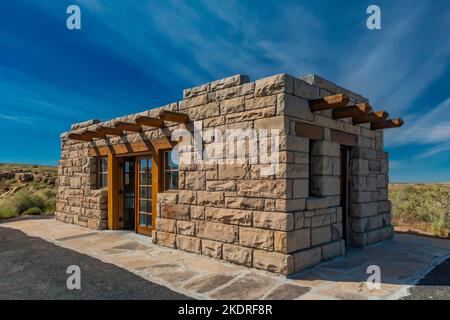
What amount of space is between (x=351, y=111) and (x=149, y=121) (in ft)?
12.7

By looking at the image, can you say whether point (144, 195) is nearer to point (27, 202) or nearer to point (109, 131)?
point (109, 131)

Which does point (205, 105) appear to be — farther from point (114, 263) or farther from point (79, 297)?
point (79, 297)

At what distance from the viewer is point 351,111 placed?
521 centimetres

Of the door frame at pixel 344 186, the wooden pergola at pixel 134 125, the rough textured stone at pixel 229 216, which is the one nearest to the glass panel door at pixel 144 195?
the wooden pergola at pixel 134 125

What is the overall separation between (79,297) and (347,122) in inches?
211

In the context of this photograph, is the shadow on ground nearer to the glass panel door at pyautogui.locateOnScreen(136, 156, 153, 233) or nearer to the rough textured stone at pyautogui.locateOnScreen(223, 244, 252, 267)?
the rough textured stone at pyautogui.locateOnScreen(223, 244, 252, 267)

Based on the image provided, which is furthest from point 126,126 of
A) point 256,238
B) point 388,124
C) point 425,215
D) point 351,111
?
point 425,215

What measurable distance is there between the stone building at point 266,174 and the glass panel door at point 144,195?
25mm

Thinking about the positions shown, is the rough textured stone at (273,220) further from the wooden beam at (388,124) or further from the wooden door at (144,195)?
the wooden beam at (388,124)

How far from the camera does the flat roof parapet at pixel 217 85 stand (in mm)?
5129

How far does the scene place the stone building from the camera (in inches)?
179

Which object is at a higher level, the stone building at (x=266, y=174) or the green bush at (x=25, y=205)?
the stone building at (x=266, y=174)

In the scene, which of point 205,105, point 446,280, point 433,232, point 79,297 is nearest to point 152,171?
point 205,105

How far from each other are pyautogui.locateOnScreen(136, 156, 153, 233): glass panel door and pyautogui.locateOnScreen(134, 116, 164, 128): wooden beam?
1.13 metres
